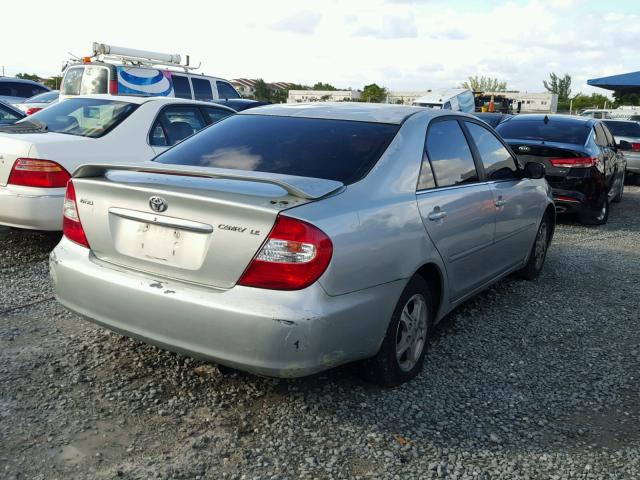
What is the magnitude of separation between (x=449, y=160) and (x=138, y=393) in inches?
91.8

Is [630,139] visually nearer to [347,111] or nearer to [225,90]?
[225,90]

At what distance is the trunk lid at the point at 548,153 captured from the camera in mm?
8445

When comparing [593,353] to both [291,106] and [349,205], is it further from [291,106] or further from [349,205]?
[291,106]

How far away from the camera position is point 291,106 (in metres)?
4.41

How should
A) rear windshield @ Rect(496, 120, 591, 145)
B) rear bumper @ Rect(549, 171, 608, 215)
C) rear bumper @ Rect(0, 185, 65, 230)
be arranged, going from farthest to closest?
rear windshield @ Rect(496, 120, 591, 145) < rear bumper @ Rect(549, 171, 608, 215) < rear bumper @ Rect(0, 185, 65, 230)

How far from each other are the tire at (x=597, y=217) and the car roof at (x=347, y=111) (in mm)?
5455

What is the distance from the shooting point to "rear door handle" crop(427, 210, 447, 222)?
11.9ft

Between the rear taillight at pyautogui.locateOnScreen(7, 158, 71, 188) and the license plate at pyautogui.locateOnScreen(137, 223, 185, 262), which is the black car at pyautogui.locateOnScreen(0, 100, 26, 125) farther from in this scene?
the license plate at pyautogui.locateOnScreen(137, 223, 185, 262)

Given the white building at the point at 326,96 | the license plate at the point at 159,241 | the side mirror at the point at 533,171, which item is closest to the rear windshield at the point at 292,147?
the license plate at the point at 159,241

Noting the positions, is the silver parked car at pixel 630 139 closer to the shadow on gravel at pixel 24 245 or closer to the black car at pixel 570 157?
the black car at pixel 570 157

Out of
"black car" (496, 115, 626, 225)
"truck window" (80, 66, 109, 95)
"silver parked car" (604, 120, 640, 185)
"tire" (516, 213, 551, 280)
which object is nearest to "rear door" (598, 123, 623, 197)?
"black car" (496, 115, 626, 225)

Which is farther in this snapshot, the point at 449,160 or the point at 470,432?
the point at 449,160

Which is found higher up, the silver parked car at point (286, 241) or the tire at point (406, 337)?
the silver parked car at point (286, 241)

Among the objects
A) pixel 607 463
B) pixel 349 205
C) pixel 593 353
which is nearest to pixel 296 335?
pixel 349 205
